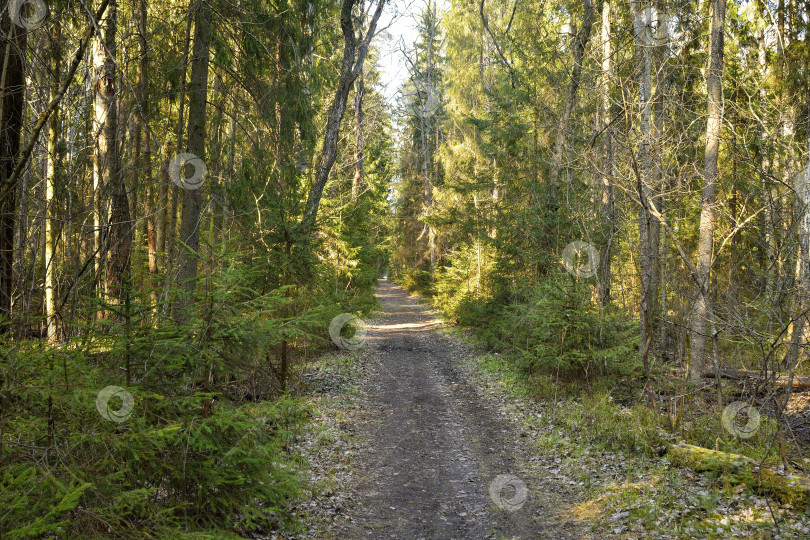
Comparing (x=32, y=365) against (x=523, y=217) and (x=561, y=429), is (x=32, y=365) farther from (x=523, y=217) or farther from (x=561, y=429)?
(x=523, y=217)

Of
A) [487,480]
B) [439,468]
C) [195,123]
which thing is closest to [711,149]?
[487,480]

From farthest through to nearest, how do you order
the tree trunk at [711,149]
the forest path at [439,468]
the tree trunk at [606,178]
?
1. the tree trunk at [711,149]
2. the tree trunk at [606,178]
3. the forest path at [439,468]

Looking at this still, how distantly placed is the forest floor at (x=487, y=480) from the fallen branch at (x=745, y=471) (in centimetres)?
13

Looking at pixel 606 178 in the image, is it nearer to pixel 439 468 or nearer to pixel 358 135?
pixel 439 468

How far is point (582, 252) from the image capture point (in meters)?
10.3

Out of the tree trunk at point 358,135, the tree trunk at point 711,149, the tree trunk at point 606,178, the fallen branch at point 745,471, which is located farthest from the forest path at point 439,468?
the tree trunk at point 358,135

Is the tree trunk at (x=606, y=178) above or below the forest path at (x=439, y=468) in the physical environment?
above

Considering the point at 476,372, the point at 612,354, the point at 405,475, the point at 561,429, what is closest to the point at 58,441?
the point at 405,475

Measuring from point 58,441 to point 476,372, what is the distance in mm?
10252

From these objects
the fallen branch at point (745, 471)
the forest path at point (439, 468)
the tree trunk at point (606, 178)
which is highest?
the tree trunk at point (606, 178)

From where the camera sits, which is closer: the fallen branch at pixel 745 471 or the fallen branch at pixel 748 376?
the fallen branch at pixel 745 471

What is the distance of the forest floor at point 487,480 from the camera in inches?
191

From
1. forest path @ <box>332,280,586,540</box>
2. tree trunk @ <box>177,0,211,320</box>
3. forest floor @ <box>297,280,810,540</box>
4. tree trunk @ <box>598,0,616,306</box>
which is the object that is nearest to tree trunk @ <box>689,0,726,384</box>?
tree trunk @ <box>598,0,616,306</box>

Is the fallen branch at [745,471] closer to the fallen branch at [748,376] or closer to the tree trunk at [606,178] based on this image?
the tree trunk at [606,178]
